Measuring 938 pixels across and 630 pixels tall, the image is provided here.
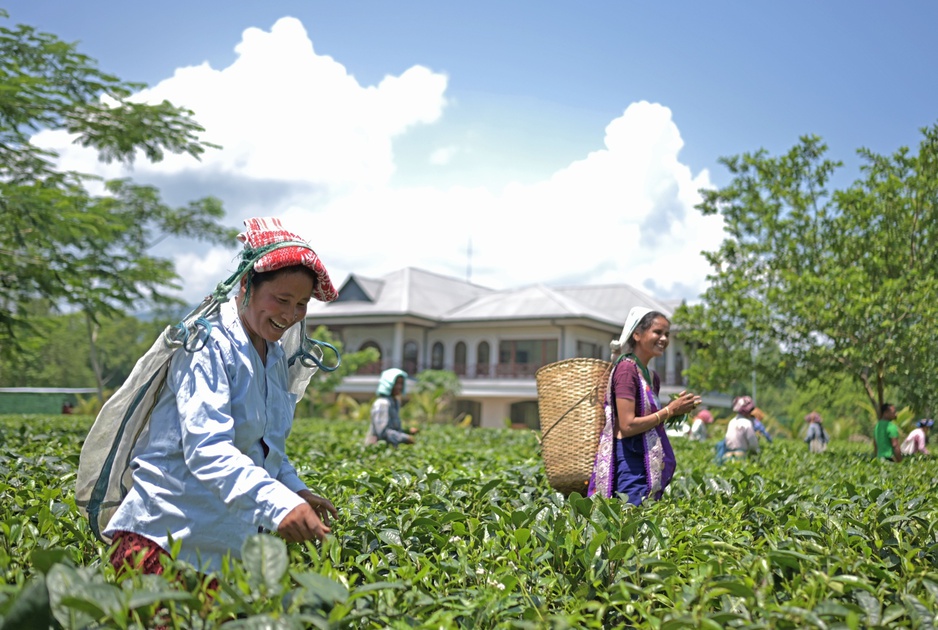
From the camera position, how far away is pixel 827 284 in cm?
1068

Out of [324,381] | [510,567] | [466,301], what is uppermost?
[466,301]

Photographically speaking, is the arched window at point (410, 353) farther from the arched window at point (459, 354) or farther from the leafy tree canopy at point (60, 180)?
the leafy tree canopy at point (60, 180)

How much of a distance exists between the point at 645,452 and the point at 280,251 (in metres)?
2.26

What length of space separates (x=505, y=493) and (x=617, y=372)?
31.4 inches

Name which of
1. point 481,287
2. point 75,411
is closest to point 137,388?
point 75,411

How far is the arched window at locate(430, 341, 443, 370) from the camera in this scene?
35.4 meters

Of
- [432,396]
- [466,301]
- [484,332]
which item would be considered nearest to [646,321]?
[432,396]

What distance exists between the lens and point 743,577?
2.18 m

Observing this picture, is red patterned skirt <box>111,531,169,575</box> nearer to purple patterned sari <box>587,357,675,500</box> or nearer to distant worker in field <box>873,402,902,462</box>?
purple patterned sari <box>587,357,675,500</box>

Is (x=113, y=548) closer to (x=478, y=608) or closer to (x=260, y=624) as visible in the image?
(x=260, y=624)

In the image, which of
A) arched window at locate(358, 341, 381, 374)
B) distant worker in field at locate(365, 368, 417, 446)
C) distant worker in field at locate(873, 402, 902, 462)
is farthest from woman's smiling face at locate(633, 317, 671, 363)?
arched window at locate(358, 341, 381, 374)

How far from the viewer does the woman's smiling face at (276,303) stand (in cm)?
238

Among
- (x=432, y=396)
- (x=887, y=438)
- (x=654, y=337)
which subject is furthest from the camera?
(x=432, y=396)

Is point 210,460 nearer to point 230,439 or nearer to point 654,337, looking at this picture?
point 230,439
